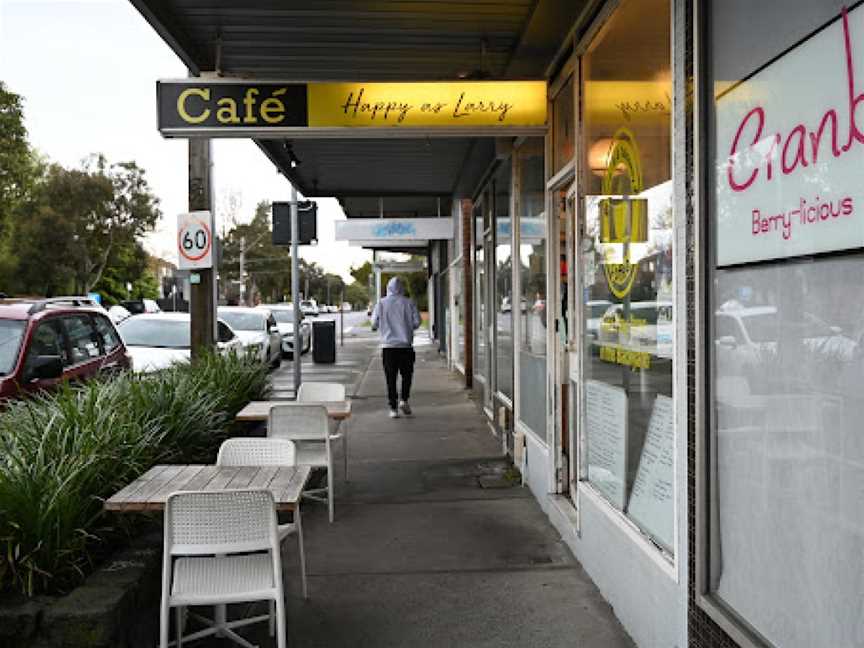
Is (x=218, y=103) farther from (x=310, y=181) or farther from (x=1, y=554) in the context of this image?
(x=310, y=181)

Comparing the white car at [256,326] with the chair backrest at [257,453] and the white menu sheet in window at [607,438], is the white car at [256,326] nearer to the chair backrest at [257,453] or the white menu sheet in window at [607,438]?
the chair backrest at [257,453]

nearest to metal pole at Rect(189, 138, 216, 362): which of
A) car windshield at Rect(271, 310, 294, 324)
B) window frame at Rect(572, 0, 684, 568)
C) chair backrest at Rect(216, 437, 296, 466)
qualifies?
chair backrest at Rect(216, 437, 296, 466)

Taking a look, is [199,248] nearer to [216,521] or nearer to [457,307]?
[216,521]

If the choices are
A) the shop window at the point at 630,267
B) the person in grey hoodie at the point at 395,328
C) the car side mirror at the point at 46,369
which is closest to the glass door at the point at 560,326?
the shop window at the point at 630,267

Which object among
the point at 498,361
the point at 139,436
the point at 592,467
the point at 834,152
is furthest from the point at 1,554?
the point at 498,361

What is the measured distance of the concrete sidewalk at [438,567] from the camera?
13.6ft

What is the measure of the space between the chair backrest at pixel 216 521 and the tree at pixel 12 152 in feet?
105

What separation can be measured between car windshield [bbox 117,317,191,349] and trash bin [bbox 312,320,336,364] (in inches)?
289

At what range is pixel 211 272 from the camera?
8898mm

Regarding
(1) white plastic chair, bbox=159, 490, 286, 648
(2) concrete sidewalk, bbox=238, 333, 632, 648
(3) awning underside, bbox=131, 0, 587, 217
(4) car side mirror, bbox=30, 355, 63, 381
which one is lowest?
(2) concrete sidewalk, bbox=238, 333, 632, 648

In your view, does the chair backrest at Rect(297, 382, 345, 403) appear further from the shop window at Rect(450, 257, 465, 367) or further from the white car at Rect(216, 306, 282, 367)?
the white car at Rect(216, 306, 282, 367)

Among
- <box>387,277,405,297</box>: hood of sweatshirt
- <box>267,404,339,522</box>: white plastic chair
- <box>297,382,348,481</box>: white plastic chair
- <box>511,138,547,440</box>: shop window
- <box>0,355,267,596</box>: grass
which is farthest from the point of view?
<box>387,277,405,297</box>: hood of sweatshirt

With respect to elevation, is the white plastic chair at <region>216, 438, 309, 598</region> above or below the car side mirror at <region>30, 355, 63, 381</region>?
below

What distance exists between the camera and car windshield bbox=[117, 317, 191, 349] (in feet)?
40.4
